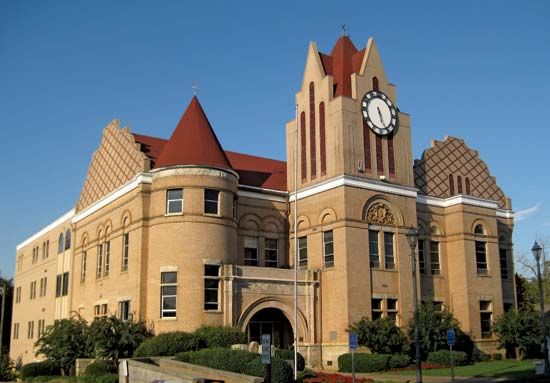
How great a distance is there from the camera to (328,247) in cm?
4162

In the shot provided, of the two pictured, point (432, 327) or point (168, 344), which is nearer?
point (168, 344)

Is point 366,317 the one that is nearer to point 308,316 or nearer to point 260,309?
point 308,316

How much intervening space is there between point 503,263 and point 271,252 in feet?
62.9

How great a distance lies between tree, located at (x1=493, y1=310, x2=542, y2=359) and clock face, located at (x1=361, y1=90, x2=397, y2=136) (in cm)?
1512

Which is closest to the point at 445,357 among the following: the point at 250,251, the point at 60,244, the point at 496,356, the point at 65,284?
the point at 496,356

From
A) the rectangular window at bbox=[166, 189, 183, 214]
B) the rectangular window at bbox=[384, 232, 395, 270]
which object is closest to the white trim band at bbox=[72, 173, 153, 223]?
the rectangular window at bbox=[166, 189, 183, 214]

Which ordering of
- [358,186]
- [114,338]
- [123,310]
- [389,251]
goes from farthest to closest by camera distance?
[389,251] → [358,186] → [123,310] → [114,338]

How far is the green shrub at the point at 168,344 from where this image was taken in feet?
109

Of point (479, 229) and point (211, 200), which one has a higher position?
point (211, 200)

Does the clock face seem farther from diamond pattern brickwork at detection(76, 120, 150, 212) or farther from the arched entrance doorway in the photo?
diamond pattern brickwork at detection(76, 120, 150, 212)

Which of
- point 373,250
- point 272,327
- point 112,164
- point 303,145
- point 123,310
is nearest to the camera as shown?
point 123,310

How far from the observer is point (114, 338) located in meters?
34.8

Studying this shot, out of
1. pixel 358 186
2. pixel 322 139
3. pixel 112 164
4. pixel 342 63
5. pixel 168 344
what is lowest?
pixel 168 344

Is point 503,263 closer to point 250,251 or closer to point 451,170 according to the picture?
point 451,170
